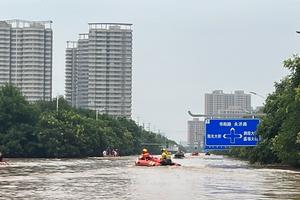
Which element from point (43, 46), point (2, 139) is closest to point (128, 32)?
point (43, 46)

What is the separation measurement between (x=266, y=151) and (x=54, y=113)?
41.2 meters

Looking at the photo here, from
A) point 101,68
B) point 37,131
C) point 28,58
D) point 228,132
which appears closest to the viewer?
point 228,132

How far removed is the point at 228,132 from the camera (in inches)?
1905

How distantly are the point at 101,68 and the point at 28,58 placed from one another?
1720 cm

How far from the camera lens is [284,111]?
47281 millimetres

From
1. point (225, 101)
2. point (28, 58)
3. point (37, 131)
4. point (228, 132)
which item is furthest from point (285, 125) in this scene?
point (225, 101)

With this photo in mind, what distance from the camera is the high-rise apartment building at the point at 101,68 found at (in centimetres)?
13988

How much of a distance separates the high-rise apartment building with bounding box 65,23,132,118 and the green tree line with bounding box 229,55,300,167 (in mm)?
86239

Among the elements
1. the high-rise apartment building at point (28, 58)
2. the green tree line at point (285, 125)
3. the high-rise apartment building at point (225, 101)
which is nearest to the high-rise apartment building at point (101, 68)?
the high-rise apartment building at point (28, 58)

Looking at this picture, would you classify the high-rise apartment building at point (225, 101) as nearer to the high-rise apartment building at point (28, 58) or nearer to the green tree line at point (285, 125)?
the high-rise apartment building at point (28, 58)

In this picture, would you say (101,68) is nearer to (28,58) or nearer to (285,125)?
(28,58)

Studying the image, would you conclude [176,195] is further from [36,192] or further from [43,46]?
[43,46]

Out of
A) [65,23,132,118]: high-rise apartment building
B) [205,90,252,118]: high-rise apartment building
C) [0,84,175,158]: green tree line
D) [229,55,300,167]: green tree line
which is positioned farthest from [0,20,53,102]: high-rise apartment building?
[229,55,300,167]: green tree line

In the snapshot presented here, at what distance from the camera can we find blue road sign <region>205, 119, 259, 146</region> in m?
48.1
